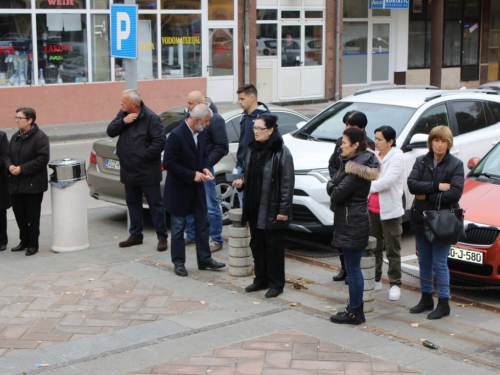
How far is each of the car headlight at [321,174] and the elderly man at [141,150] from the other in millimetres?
1826

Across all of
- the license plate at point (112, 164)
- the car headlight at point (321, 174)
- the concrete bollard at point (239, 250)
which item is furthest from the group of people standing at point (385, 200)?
the license plate at point (112, 164)

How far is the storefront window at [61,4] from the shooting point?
20.7 m

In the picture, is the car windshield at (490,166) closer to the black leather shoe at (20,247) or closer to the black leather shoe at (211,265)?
the black leather shoe at (211,265)

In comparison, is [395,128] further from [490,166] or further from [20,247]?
[20,247]

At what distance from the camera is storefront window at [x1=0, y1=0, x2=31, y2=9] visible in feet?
65.9

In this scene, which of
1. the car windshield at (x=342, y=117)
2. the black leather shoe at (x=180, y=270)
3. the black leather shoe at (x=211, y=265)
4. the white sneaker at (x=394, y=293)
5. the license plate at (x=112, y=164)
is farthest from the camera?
the license plate at (x=112, y=164)

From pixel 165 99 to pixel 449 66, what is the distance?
1380cm

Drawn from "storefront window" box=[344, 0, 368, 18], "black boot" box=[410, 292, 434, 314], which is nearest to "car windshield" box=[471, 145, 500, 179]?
"black boot" box=[410, 292, 434, 314]

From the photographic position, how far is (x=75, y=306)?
24.5ft

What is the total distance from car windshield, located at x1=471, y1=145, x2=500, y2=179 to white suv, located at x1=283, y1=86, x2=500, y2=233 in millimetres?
874

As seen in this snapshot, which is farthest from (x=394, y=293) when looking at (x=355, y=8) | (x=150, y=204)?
(x=355, y=8)

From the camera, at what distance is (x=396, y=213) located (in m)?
7.69

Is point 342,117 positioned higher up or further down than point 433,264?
higher up

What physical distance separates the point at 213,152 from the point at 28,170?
7.07ft
